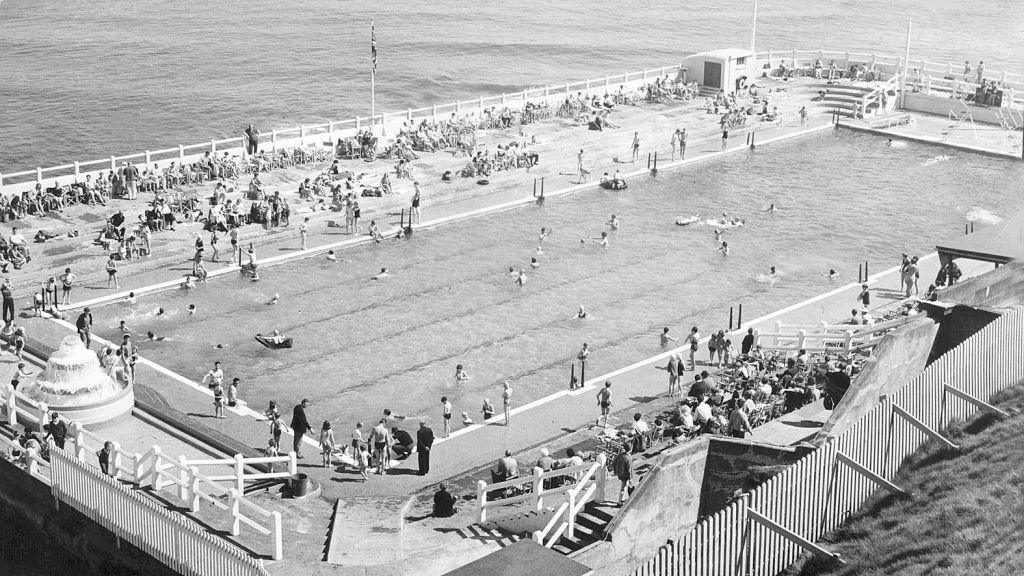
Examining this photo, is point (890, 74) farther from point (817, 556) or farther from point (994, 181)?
point (817, 556)

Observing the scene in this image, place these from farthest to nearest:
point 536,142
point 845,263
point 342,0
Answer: point 342,0 → point 536,142 → point 845,263

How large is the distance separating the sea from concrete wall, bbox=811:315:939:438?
65470 millimetres

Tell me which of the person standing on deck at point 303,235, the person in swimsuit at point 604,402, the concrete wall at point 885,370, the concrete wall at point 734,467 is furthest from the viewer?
the person standing on deck at point 303,235

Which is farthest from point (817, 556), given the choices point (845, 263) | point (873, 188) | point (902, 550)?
point (873, 188)

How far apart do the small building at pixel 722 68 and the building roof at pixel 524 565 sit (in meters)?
61.1

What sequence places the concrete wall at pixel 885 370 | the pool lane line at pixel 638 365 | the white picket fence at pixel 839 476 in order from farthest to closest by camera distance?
the pool lane line at pixel 638 365 < the concrete wall at pixel 885 370 < the white picket fence at pixel 839 476

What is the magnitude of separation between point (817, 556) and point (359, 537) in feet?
30.6

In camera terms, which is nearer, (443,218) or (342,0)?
(443,218)

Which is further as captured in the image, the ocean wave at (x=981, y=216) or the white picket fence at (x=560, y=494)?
the ocean wave at (x=981, y=216)

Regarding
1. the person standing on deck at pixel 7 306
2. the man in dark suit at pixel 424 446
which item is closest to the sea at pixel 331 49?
the person standing on deck at pixel 7 306

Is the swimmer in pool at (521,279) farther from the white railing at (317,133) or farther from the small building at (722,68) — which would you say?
the small building at (722,68)

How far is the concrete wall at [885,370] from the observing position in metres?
25.0

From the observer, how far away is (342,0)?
151375 mm

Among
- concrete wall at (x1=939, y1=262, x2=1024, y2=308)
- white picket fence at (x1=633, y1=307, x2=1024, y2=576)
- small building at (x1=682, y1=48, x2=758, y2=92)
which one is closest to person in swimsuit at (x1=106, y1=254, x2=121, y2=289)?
concrete wall at (x1=939, y1=262, x2=1024, y2=308)
